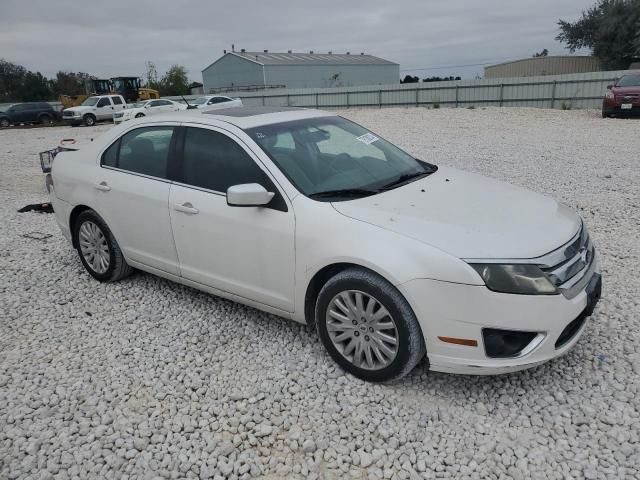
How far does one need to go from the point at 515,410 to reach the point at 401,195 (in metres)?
1.44

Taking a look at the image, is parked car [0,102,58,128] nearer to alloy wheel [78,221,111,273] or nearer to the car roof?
alloy wheel [78,221,111,273]

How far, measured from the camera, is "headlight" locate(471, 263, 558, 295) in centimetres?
251

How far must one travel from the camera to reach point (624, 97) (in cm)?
1543

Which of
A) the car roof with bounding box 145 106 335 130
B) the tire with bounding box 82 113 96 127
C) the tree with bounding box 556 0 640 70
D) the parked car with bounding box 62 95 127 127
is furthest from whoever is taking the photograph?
the tree with bounding box 556 0 640 70

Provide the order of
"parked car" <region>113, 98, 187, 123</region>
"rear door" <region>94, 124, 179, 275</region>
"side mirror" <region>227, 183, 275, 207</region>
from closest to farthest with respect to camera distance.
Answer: "side mirror" <region>227, 183, 275, 207</region> → "rear door" <region>94, 124, 179, 275</region> → "parked car" <region>113, 98, 187, 123</region>

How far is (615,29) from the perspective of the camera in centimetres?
3322

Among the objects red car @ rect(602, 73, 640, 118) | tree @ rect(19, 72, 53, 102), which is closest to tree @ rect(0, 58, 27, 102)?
tree @ rect(19, 72, 53, 102)

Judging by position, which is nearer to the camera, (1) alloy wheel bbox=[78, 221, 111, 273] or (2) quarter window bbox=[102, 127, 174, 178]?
(2) quarter window bbox=[102, 127, 174, 178]

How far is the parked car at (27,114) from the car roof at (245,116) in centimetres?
3065

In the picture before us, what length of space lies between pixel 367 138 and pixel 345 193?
1004 mm

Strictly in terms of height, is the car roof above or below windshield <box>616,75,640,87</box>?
below

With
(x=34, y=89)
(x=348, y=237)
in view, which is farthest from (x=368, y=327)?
(x=34, y=89)

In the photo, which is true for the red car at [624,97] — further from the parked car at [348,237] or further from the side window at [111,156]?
the side window at [111,156]

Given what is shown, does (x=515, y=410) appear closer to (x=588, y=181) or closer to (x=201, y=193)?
(x=201, y=193)
